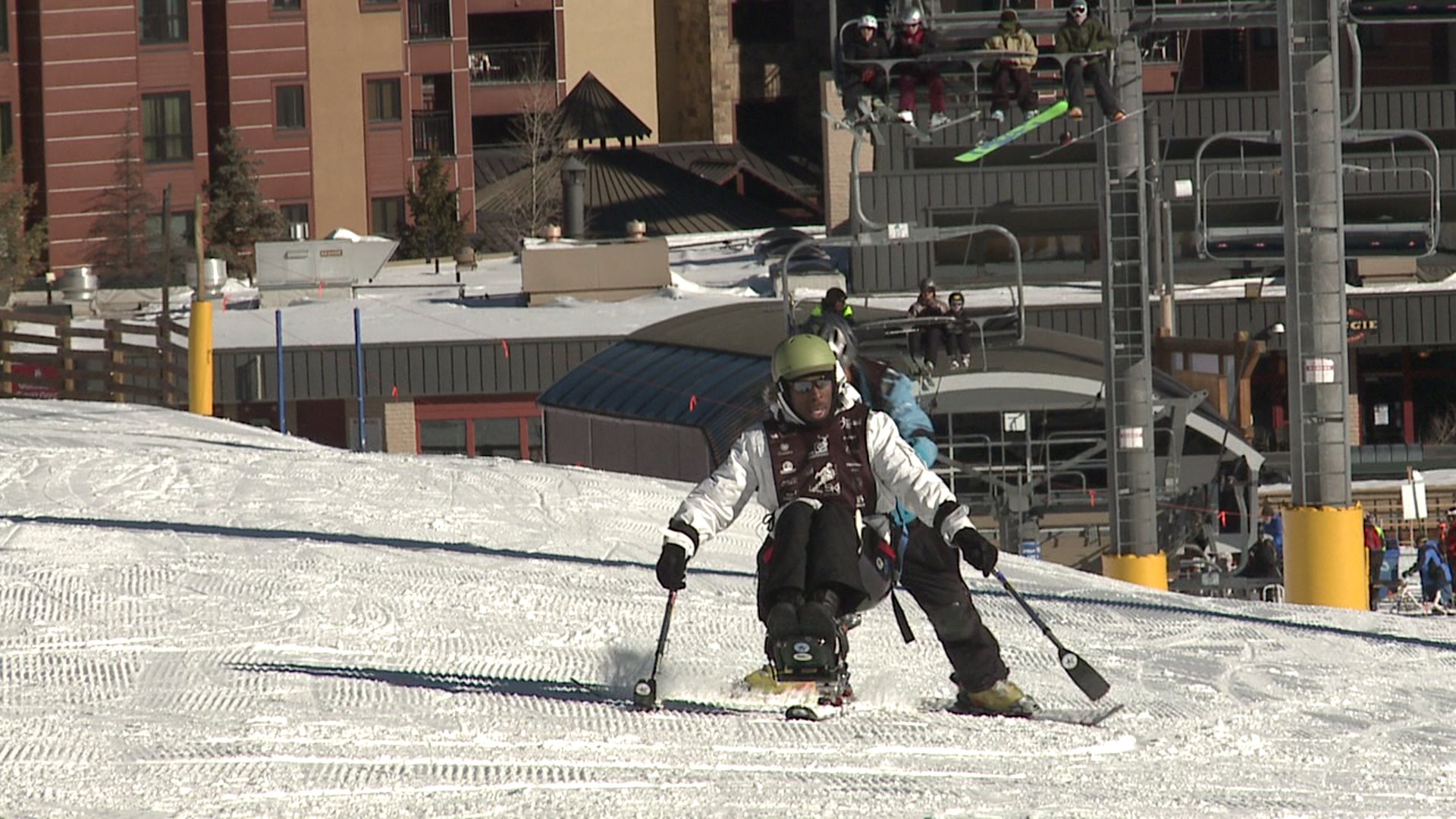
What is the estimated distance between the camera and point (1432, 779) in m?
6.14

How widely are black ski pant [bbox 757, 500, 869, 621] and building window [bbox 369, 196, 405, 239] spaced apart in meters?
48.1

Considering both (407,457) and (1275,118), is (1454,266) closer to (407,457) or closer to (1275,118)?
(1275,118)

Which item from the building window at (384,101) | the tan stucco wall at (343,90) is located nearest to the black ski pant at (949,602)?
the tan stucco wall at (343,90)

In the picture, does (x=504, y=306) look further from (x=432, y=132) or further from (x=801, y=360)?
(x=801, y=360)

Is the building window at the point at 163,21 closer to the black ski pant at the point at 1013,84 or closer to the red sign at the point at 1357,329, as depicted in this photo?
the red sign at the point at 1357,329

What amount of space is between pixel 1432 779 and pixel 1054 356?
1864 centimetres

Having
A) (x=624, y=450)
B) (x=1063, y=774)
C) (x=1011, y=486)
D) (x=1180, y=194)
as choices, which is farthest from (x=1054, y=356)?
(x=1063, y=774)

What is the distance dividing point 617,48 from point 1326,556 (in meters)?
53.4

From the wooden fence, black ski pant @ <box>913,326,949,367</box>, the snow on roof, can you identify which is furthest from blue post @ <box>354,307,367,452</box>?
black ski pant @ <box>913,326,949,367</box>

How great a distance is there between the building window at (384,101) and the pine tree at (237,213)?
142 inches

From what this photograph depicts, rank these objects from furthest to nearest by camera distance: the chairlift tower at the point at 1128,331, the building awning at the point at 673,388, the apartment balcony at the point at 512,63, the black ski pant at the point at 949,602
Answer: the apartment balcony at the point at 512,63
the building awning at the point at 673,388
the chairlift tower at the point at 1128,331
the black ski pant at the point at 949,602

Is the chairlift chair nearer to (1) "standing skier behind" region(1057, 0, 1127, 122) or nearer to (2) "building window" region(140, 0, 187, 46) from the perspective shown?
(1) "standing skier behind" region(1057, 0, 1127, 122)

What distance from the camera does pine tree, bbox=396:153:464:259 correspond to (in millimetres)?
51219

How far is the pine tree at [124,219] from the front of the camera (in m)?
50.4
